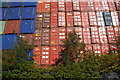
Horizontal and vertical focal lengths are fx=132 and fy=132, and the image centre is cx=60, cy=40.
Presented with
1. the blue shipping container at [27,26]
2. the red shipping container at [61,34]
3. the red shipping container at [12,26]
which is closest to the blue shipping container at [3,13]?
the red shipping container at [12,26]

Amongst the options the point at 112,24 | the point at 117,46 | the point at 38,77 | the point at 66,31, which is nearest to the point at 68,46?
the point at 66,31

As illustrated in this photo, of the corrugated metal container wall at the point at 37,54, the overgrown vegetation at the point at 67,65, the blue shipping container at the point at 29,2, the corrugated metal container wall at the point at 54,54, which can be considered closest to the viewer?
the overgrown vegetation at the point at 67,65

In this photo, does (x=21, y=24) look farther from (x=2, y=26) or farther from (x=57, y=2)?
(x=57, y=2)

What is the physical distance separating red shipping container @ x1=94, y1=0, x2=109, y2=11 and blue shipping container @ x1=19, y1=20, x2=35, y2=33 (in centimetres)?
719

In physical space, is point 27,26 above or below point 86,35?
above

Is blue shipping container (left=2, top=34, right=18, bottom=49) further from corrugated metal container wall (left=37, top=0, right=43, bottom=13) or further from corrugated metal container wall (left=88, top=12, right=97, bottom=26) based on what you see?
corrugated metal container wall (left=88, top=12, right=97, bottom=26)

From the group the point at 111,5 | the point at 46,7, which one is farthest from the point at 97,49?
the point at 46,7

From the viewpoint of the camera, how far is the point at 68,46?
11469mm

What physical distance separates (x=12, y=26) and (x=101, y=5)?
9930 mm

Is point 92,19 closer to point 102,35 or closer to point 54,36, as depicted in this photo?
point 102,35

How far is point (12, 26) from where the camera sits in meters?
13.7

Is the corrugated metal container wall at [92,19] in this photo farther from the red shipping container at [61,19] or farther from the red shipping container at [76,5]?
the red shipping container at [61,19]

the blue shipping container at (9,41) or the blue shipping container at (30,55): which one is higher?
the blue shipping container at (9,41)

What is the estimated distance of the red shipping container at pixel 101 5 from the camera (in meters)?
14.6
